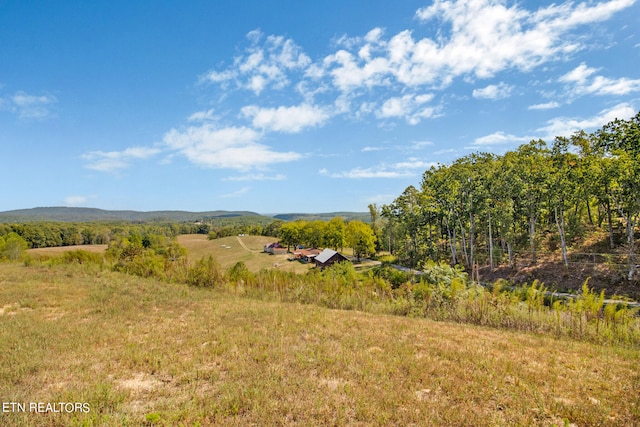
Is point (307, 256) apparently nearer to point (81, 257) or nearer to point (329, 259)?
point (329, 259)

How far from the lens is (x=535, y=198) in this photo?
24.5 metres

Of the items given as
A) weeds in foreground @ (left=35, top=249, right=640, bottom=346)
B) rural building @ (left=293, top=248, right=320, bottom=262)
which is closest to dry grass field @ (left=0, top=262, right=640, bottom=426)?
weeds in foreground @ (left=35, top=249, right=640, bottom=346)

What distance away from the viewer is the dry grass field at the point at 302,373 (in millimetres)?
3779

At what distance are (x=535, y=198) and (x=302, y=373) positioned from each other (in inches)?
1075

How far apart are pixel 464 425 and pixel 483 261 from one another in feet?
103

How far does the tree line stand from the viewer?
64.7 ft

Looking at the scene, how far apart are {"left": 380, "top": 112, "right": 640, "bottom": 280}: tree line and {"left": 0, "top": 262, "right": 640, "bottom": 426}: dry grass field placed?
16.5 meters

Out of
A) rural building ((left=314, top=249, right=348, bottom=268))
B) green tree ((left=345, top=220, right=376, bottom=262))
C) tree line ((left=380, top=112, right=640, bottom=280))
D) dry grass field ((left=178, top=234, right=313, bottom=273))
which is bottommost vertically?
dry grass field ((left=178, top=234, right=313, bottom=273))

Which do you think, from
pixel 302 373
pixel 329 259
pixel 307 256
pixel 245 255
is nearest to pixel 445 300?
pixel 302 373

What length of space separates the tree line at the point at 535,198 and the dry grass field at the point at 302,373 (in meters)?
16.5

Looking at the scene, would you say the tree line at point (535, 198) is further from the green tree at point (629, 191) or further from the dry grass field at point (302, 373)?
the dry grass field at point (302, 373)

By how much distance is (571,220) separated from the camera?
26562mm

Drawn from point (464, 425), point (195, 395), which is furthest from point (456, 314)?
point (195, 395)

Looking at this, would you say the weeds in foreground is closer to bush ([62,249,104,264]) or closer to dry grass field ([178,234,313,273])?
bush ([62,249,104,264])
